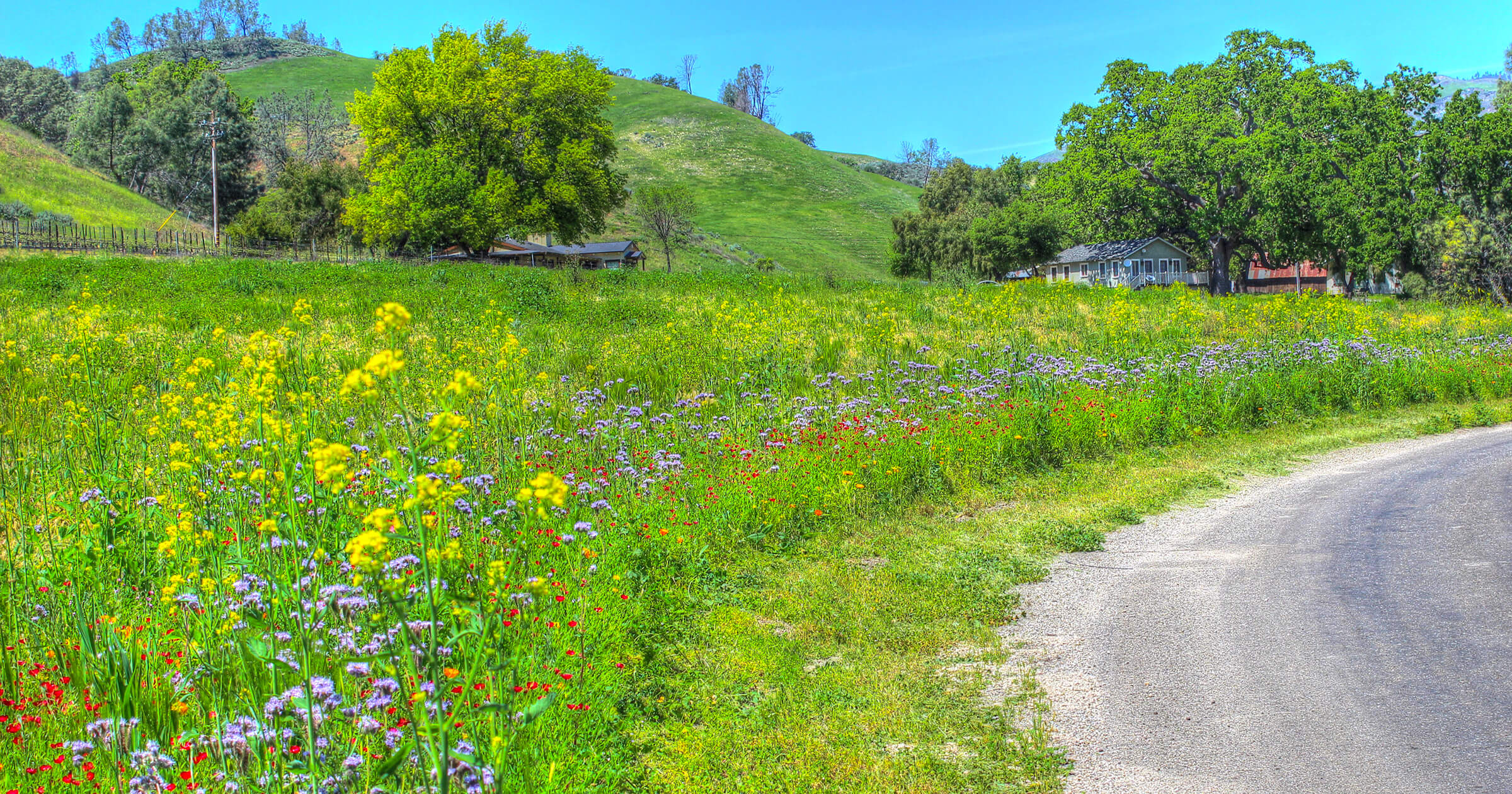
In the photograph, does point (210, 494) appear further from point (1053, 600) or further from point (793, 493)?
point (1053, 600)

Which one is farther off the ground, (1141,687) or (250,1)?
(250,1)

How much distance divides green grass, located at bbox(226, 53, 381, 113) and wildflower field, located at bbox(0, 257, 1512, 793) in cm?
12376

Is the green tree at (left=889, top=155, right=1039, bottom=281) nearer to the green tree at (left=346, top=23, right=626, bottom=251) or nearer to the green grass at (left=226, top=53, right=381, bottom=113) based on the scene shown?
the green tree at (left=346, top=23, right=626, bottom=251)

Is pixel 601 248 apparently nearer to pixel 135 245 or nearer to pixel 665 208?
pixel 665 208

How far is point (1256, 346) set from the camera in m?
15.8

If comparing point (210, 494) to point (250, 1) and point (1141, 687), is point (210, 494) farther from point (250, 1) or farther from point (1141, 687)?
point (250, 1)

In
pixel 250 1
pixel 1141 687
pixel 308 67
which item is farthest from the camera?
pixel 250 1

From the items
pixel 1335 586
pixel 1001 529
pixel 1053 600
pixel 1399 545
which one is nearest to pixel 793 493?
pixel 1001 529

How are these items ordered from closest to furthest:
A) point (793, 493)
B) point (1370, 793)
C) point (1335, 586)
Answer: point (1370, 793)
point (1335, 586)
point (793, 493)

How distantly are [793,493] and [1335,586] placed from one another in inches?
163

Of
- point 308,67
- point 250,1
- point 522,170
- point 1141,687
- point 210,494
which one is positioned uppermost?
point 250,1

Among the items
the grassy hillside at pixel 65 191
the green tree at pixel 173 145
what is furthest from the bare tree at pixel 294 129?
the grassy hillside at pixel 65 191

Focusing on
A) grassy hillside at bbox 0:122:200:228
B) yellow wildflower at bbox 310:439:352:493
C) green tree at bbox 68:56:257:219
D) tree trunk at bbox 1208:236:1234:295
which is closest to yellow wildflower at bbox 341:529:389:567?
yellow wildflower at bbox 310:439:352:493

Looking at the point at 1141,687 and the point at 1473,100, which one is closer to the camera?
the point at 1141,687
